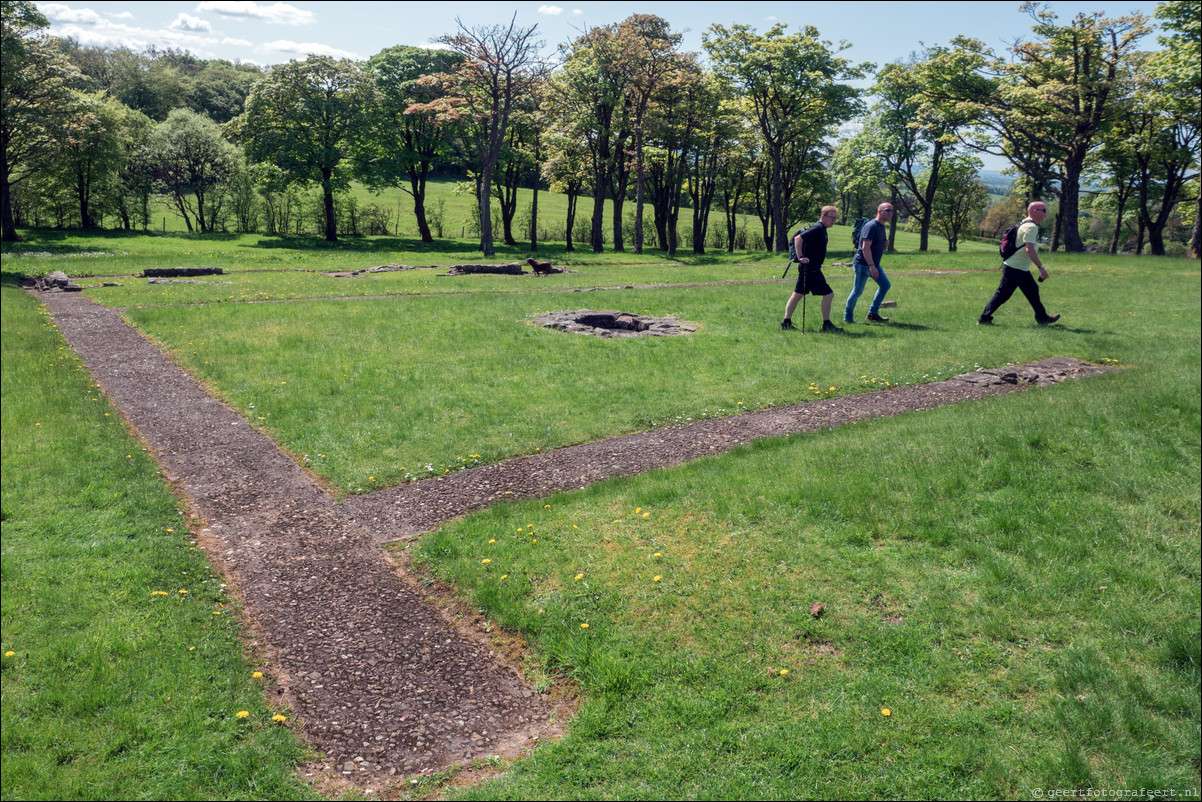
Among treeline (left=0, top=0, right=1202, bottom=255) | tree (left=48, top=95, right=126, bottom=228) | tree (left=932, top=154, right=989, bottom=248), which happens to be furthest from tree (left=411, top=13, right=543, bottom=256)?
tree (left=932, top=154, right=989, bottom=248)

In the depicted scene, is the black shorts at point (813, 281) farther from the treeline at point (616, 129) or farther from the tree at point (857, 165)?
the tree at point (857, 165)

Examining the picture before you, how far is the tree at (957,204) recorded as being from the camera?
226 ft

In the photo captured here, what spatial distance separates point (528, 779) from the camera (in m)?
4.11

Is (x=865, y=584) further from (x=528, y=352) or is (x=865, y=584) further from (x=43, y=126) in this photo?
(x=43, y=126)

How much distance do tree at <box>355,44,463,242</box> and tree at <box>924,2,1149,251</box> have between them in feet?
108

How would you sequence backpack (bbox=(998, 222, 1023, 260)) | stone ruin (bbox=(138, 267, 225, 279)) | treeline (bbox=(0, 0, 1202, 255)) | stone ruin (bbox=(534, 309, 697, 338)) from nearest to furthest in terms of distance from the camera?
backpack (bbox=(998, 222, 1023, 260)), stone ruin (bbox=(534, 309, 697, 338)), stone ruin (bbox=(138, 267, 225, 279)), treeline (bbox=(0, 0, 1202, 255))

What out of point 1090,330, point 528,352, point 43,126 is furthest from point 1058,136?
point 43,126

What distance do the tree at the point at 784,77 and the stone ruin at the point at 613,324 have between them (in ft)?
Answer: 106

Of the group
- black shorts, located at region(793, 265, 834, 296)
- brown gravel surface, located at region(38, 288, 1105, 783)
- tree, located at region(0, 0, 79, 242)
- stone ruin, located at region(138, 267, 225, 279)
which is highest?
tree, located at region(0, 0, 79, 242)

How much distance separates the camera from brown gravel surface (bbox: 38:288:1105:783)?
4.61m

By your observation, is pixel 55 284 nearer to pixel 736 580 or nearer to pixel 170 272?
pixel 170 272

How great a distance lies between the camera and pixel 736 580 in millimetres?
6086

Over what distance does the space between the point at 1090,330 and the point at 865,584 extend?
514 inches

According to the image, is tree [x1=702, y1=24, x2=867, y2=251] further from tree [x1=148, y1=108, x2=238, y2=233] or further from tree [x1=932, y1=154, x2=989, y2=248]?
tree [x1=148, y1=108, x2=238, y2=233]
